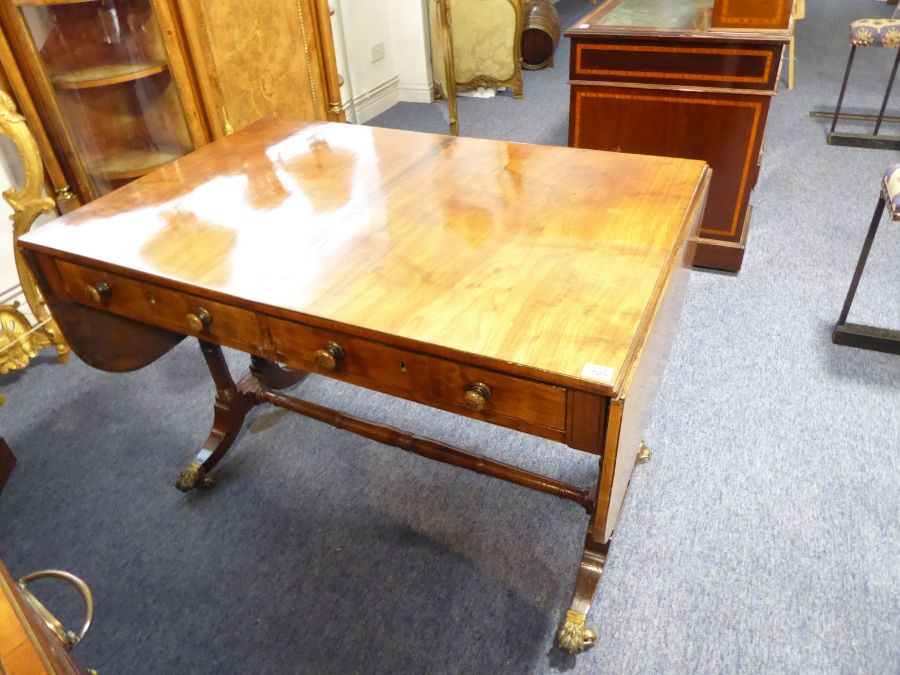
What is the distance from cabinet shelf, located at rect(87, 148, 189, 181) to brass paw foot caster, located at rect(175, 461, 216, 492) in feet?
4.05

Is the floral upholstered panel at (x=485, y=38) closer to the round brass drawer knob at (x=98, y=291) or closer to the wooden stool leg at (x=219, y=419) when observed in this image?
the wooden stool leg at (x=219, y=419)

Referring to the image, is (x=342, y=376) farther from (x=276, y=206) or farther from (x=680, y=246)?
(x=680, y=246)

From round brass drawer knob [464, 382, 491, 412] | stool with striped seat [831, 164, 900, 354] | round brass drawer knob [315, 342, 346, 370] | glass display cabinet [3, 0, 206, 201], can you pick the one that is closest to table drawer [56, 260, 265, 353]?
round brass drawer knob [315, 342, 346, 370]

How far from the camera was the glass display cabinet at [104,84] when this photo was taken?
7.30ft

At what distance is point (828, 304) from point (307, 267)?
6.99 ft

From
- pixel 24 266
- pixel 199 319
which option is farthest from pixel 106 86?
pixel 199 319

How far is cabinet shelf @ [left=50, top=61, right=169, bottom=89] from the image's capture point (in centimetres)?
230

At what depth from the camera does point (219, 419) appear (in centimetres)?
204

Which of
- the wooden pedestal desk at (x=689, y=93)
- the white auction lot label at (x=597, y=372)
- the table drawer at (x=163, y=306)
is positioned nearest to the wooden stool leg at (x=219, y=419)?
the table drawer at (x=163, y=306)

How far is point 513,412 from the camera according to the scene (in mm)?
1104

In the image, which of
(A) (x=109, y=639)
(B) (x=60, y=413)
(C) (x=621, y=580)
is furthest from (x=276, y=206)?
(B) (x=60, y=413)

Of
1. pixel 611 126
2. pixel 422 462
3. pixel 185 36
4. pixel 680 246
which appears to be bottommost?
pixel 422 462

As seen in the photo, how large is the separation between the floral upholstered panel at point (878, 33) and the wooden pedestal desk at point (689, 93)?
A: 1.43 metres

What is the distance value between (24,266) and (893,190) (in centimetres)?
288
